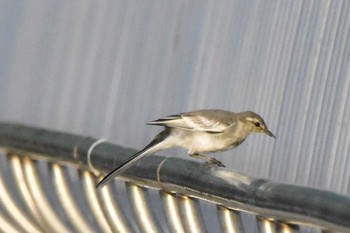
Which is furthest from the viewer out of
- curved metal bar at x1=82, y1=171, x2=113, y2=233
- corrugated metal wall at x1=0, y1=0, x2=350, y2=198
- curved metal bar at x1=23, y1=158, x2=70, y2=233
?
curved metal bar at x1=23, y1=158, x2=70, y2=233

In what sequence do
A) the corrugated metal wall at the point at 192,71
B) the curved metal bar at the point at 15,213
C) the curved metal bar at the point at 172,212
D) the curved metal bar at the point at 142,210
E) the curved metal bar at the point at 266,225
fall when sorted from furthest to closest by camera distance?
the curved metal bar at the point at 15,213 → the corrugated metal wall at the point at 192,71 → the curved metal bar at the point at 142,210 → the curved metal bar at the point at 172,212 → the curved metal bar at the point at 266,225

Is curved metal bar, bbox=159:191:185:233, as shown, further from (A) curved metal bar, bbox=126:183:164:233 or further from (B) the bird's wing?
(B) the bird's wing

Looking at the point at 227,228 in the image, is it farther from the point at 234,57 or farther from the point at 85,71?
the point at 85,71

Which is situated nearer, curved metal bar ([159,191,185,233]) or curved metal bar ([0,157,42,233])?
curved metal bar ([159,191,185,233])

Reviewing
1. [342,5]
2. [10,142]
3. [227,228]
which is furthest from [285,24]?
[227,228]

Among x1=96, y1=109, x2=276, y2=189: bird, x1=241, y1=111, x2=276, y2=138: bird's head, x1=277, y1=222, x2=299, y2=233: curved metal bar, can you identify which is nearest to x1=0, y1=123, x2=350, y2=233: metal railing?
x1=277, y1=222, x2=299, y2=233: curved metal bar

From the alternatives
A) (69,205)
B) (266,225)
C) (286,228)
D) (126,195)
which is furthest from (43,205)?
(286,228)

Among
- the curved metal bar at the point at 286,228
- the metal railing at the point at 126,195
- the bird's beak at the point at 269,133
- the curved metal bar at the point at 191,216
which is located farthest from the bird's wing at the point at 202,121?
the curved metal bar at the point at 286,228

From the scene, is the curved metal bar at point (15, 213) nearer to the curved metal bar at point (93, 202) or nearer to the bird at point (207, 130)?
the curved metal bar at point (93, 202)
